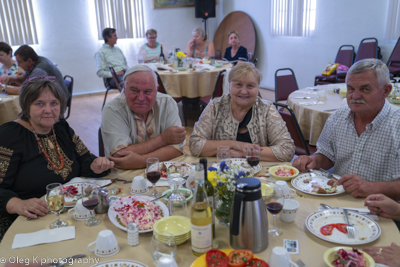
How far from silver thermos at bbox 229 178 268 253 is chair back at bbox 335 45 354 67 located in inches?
229

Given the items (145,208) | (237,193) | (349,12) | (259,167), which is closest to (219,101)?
(259,167)

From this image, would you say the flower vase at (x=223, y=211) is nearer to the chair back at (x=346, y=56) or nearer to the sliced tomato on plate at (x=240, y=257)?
the sliced tomato on plate at (x=240, y=257)

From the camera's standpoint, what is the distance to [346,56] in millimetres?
6285

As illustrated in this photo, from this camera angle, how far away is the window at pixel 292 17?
7.07 m

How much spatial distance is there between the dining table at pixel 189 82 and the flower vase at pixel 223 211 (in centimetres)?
435

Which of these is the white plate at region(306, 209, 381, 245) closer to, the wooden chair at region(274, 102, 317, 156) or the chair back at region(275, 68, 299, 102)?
the wooden chair at region(274, 102, 317, 156)

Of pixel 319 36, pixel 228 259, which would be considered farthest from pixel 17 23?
pixel 228 259

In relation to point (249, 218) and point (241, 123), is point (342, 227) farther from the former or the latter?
point (241, 123)

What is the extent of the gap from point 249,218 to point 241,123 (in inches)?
51.3

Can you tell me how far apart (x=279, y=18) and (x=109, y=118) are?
653 cm

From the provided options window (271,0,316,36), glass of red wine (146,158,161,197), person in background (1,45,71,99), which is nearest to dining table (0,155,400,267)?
glass of red wine (146,158,161,197)

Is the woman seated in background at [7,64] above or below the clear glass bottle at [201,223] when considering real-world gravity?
above

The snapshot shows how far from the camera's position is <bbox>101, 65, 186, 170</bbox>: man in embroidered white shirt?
7.27ft

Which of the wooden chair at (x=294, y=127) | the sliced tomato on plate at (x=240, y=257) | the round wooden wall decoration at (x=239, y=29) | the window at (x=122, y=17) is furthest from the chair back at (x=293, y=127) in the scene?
the window at (x=122, y=17)
